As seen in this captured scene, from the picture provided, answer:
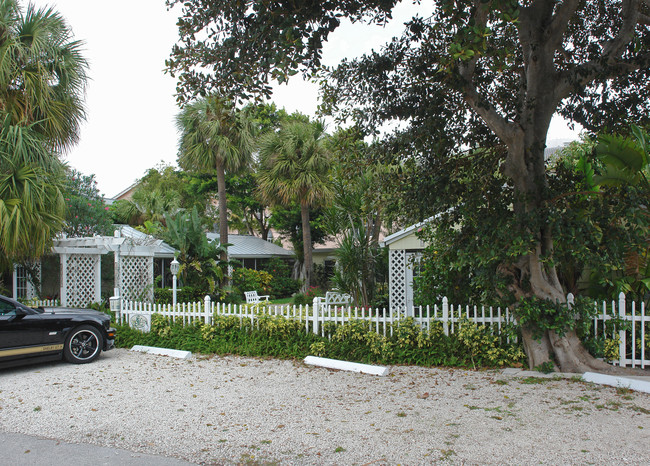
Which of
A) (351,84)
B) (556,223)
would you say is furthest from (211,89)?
(556,223)

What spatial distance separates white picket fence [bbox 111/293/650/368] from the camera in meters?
7.62

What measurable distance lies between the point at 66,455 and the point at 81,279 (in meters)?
9.42

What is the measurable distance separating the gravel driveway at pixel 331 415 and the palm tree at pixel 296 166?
13.0 metres

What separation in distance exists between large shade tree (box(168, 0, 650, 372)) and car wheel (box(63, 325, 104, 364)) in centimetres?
449

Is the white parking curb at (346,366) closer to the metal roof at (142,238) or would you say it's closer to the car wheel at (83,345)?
the car wheel at (83,345)

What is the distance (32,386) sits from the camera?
7.21 m

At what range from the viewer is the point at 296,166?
2084 cm

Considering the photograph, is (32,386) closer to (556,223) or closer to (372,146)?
(372,146)

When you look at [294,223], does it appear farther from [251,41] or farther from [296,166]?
[251,41]

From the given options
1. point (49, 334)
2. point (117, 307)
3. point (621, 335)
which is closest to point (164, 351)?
point (49, 334)

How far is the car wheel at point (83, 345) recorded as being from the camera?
28.4ft

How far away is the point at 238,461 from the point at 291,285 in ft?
69.2

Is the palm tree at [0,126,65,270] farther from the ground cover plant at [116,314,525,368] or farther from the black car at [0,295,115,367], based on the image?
the ground cover plant at [116,314,525,368]

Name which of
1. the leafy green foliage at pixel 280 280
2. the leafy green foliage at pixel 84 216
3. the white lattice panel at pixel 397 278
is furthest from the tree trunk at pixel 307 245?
the white lattice panel at pixel 397 278
